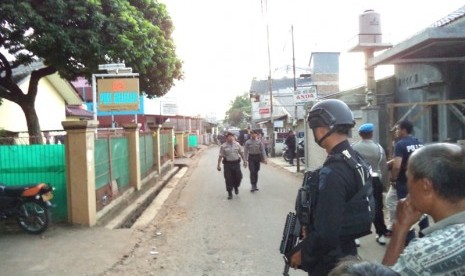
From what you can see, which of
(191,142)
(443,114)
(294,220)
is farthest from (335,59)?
(294,220)

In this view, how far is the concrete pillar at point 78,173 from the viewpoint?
7.39 metres

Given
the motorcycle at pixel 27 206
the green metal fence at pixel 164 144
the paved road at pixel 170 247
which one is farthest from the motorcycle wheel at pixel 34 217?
the green metal fence at pixel 164 144

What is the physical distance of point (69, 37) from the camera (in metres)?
10.5

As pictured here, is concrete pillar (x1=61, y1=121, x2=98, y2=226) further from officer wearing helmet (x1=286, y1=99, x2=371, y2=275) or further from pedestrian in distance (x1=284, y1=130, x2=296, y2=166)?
pedestrian in distance (x1=284, y1=130, x2=296, y2=166)

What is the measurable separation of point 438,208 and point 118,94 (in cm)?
1108

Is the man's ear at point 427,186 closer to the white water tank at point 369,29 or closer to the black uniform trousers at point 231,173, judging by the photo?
the black uniform trousers at point 231,173

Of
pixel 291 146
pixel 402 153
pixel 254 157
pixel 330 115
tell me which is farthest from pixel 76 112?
pixel 330 115

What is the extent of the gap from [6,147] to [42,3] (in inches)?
179

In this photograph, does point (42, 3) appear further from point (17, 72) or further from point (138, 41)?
point (17, 72)

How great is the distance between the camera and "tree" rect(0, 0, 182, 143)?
10102 mm

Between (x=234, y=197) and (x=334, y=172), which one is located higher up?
(x=334, y=172)

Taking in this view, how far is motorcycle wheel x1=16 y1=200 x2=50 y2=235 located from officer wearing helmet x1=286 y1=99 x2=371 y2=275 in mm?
5483

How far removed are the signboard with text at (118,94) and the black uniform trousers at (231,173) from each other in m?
3.08

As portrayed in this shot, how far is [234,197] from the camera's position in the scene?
11188 millimetres
